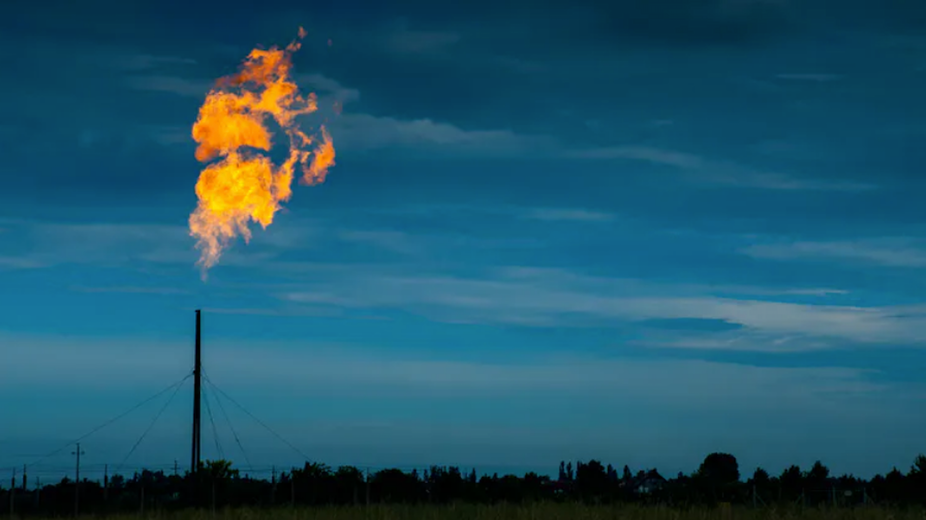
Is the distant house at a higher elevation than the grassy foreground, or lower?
lower

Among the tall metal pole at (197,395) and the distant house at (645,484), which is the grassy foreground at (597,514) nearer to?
the distant house at (645,484)

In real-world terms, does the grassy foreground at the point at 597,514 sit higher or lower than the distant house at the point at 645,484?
higher

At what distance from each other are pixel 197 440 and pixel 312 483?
6.56 metres

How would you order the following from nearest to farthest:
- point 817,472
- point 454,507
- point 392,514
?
point 392,514, point 454,507, point 817,472

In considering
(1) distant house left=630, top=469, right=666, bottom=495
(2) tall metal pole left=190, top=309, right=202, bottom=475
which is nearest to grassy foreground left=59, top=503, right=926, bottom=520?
(1) distant house left=630, top=469, right=666, bottom=495

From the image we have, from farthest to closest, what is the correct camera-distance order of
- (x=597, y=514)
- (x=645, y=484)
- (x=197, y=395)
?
(x=645, y=484), (x=197, y=395), (x=597, y=514)

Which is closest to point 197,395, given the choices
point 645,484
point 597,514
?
point 597,514

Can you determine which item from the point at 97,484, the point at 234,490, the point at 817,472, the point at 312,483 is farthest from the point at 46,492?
the point at 817,472

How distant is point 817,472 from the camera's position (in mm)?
93688

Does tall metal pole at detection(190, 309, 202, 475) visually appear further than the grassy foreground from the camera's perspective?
Yes

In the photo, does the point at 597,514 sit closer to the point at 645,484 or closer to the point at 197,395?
the point at 197,395

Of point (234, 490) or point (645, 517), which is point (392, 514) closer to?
point (645, 517)

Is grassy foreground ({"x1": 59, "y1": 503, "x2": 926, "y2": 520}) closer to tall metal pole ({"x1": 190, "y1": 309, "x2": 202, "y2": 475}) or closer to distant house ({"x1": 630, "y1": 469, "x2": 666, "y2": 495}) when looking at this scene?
distant house ({"x1": 630, "y1": 469, "x2": 666, "y2": 495})

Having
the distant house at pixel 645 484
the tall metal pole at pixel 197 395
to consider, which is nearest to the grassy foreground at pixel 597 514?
the distant house at pixel 645 484
